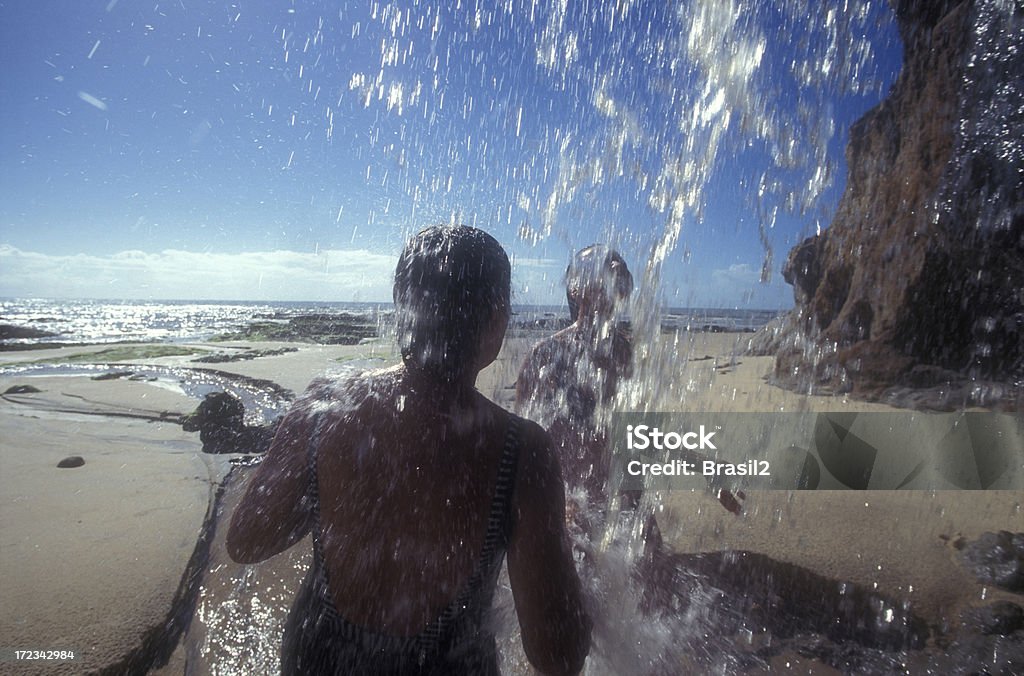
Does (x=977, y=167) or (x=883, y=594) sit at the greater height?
(x=977, y=167)

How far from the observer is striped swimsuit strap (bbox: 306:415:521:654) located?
42.6 inches

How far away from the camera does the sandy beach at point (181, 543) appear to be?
1.82m

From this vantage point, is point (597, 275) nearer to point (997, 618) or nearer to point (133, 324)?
point (997, 618)

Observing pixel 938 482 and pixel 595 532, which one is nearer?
pixel 595 532

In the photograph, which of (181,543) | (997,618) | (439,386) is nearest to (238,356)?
(181,543)

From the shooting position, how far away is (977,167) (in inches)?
224

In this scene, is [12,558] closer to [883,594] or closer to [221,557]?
[221,557]

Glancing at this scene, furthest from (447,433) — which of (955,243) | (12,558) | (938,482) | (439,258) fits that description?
(955,243)

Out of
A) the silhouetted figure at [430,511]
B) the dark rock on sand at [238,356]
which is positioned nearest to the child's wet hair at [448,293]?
the silhouetted figure at [430,511]

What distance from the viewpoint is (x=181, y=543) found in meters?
2.36

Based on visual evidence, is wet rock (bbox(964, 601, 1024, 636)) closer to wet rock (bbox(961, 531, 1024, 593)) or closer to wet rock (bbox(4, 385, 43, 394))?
wet rock (bbox(961, 531, 1024, 593))

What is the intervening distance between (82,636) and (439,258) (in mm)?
2049

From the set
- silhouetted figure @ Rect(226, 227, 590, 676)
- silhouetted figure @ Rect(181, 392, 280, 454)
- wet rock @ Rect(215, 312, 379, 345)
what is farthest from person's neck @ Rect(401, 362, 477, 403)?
wet rock @ Rect(215, 312, 379, 345)

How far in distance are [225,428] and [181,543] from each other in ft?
7.65
